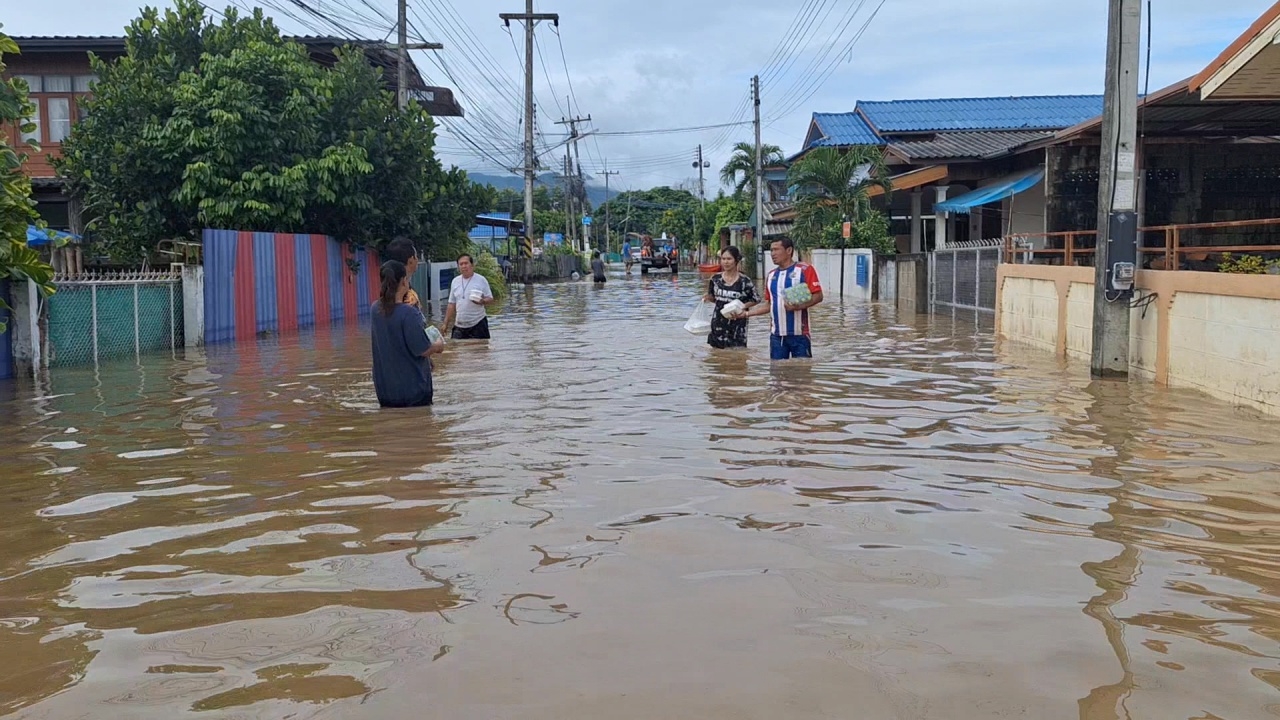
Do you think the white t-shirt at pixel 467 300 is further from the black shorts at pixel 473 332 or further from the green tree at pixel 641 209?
the green tree at pixel 641 209

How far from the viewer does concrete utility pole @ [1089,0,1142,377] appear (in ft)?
37.2

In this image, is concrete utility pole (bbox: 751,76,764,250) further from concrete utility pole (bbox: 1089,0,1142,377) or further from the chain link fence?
concrete utility pole (bbox: 1089,0,1142,377)

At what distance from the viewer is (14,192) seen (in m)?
10.0

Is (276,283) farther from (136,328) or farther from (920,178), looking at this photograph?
(920,178)

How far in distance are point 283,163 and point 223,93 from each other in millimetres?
2080

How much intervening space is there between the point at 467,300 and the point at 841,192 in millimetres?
19468

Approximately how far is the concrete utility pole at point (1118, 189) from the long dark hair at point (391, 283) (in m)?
7.23

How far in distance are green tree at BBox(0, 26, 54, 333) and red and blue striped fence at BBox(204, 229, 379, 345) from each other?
7.01m

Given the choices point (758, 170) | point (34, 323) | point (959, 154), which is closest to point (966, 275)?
point (959, 154)

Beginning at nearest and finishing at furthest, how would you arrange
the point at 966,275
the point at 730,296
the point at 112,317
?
the point at 730,296 < the point at 112,317 < the point at 966,275

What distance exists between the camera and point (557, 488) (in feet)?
21.7

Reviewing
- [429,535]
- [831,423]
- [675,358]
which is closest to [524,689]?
[429,535]

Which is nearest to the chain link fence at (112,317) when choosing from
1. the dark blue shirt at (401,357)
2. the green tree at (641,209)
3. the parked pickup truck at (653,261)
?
the dark blue shirt at (401,357)

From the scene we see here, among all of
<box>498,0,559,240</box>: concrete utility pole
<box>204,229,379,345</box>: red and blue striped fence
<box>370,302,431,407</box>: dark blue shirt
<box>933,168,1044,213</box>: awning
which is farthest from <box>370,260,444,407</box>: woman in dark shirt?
<box>498,0,559,240</box>: concrete utility pole
